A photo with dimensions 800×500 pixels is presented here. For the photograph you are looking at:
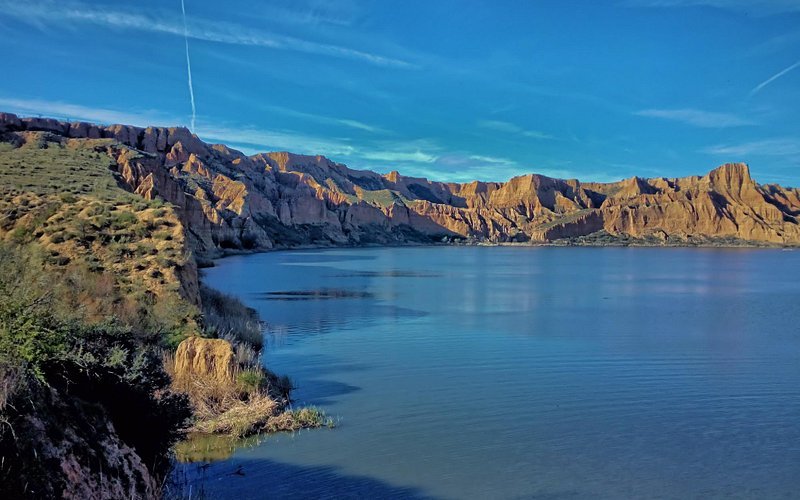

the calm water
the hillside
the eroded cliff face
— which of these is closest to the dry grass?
the hillside

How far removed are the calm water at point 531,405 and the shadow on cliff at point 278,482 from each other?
31 millimetres

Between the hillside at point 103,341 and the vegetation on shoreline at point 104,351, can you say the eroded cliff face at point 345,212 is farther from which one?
the vegetation on shoreline at point 104,351

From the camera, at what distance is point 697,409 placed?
1227 cm

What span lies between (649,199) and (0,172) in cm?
19602

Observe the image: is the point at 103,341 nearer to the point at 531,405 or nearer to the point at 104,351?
the point at 104,351

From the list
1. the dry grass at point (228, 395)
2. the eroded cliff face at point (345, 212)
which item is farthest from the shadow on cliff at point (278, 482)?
the eroded cliff face at point (345, 212)

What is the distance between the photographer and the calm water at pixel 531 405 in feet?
28.4

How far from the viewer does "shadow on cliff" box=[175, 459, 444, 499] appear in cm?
812

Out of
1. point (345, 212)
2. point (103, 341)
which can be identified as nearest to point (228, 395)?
point (103, 341)

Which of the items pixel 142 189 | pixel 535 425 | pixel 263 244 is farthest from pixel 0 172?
pixel 263 244

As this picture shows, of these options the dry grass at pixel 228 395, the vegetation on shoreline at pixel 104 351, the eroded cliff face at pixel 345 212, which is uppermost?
the eroded cliff face at pixel 345 212

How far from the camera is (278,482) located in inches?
333

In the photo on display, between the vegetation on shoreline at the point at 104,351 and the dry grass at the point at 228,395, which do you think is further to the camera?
the dry grass at the point at 228,395

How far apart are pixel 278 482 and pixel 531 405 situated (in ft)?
18.8
